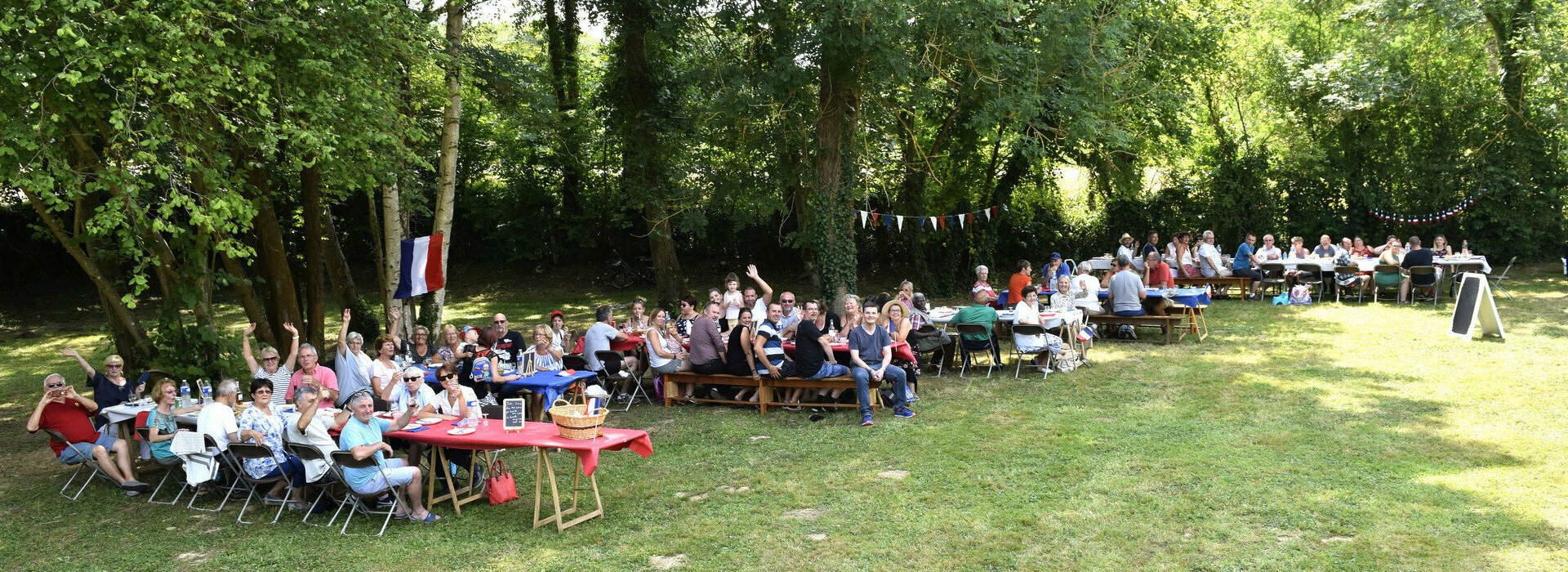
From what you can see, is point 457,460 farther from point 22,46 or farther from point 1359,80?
point 1359,80

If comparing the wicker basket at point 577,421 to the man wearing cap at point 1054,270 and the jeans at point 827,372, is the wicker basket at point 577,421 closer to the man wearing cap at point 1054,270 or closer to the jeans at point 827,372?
the jeans at point 827,372

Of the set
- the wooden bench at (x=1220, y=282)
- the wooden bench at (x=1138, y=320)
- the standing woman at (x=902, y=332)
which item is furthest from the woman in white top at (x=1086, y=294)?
the wooden bench at (x=1220, y=282)

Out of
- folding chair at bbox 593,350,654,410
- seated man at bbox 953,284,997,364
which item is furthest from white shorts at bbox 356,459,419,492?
seated man at bbox 953,284,997,364

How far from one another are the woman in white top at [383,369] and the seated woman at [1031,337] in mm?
6196

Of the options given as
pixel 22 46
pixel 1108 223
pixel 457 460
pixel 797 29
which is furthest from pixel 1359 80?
pixel 22 46

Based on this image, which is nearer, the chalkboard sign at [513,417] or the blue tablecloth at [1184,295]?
the chalkboard sign at [513,417]

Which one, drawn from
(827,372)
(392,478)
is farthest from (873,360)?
(392,478)

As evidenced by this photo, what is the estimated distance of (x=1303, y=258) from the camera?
15844 mm

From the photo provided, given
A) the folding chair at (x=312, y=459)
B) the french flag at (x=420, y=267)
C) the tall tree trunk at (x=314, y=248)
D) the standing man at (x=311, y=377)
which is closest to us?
the folding chair at (x=312, y=459)

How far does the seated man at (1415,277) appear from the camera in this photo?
1401 centimetres

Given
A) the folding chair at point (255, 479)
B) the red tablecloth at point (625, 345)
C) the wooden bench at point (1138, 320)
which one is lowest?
the folding chair at point (255, 479)

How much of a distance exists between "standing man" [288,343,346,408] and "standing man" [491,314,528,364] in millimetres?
1900

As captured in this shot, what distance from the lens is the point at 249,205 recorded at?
25.6ft

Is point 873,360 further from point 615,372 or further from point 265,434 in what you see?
point 265,434
